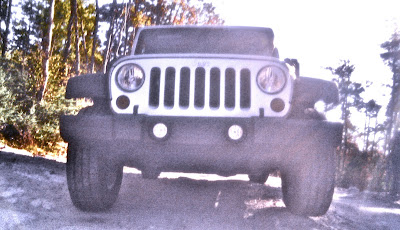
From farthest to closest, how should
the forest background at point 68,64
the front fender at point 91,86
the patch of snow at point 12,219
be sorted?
the forest background at point 68,64, the front fender at point 91,86, the patch of snow at point 12,219

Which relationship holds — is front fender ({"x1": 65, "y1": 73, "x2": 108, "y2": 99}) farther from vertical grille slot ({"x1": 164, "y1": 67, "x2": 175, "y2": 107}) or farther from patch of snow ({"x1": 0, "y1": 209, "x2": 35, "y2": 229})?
patch of snow ({"x1": 0, "y1": 209, "x2": 35, "y2": 229})

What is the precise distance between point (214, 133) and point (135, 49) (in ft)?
7.69

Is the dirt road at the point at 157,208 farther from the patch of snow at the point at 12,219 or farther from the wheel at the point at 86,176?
the wheel at the point at 86,176

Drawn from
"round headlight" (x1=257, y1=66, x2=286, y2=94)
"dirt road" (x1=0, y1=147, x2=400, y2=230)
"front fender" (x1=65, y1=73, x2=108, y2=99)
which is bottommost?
"dirt road" (x1=0, y1=147, x2=400, y2=230)

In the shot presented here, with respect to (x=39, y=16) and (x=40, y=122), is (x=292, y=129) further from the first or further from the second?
(x=39, y=16)

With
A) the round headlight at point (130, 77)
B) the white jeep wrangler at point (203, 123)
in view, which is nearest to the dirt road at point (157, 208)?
the white jeep wrangler at point (203, 123)

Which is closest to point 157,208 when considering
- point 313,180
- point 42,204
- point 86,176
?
point 86,176

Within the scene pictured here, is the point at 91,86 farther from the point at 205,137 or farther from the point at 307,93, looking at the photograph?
the point at 307,93

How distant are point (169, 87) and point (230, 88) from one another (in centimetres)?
49

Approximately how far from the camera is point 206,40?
471 cm

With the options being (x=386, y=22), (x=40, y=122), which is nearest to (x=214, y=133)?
(x=40, y=122)

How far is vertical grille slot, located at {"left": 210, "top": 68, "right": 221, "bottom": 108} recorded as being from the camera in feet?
10.5

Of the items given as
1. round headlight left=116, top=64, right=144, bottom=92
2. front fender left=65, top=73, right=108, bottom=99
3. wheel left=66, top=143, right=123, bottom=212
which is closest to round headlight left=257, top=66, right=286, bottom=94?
round headlight left=116, top=64, right=144, bottom=92

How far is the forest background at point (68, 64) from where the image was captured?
322 inches
